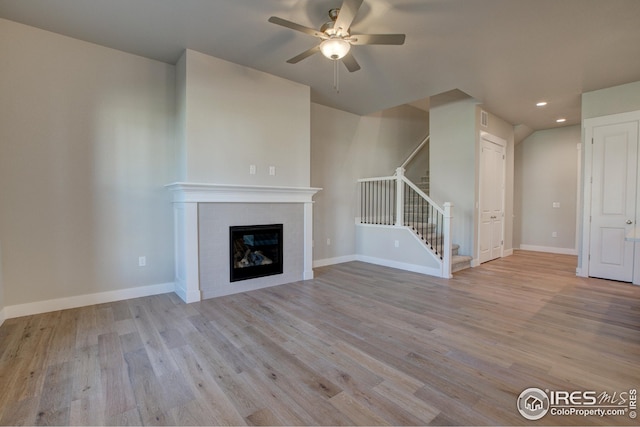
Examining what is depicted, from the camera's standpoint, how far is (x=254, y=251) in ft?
13.0

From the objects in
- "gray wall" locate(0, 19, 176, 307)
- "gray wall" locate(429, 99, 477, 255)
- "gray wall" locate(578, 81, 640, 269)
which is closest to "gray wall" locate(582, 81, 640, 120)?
"gray wall" locate(578, 81, 640, 269)

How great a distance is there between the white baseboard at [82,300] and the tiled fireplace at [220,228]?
25 centimetres

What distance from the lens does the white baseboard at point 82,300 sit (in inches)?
114

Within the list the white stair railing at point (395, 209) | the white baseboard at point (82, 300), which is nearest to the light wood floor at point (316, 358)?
the white baseboard at point (82, 300)

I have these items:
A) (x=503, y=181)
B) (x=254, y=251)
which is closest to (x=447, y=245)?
(x=503, y=181)

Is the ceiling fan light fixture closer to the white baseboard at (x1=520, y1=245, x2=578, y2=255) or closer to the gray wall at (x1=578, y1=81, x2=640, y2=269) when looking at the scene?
the gray wall at (x1=578, y1=81, x2=640, y2=269)

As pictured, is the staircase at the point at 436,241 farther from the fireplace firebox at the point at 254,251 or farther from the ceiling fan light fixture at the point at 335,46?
the ceiling fan light fixture at the point at 335,46

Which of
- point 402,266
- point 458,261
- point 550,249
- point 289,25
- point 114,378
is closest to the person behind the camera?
Result: point 114,378

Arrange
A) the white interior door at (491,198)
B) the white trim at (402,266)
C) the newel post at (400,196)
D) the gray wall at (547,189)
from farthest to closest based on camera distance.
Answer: the gray wall at (547,189)
the white interior door at (491,198)
the newel post at (400,196)
the white trim at (402,266)

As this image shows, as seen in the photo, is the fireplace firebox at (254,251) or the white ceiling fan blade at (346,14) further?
the fireplace firebox at (254,251)

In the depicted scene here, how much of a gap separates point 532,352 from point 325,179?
3.86 m

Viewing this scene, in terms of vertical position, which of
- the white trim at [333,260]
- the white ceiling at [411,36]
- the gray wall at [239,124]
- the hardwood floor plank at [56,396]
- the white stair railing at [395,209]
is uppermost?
the white ceiling at [411,36]

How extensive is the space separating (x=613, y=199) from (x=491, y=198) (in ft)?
5.52

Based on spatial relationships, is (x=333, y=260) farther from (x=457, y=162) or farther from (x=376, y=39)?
(x=376, y=39)
